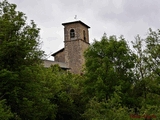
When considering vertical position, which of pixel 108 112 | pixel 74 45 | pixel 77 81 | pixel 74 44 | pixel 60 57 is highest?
pixel 74 44

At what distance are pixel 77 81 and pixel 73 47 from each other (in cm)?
2670

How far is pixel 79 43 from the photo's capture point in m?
62.5

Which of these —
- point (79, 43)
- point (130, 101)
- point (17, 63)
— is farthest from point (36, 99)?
point (79, 43)

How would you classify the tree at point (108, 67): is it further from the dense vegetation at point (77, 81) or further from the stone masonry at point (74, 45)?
the stone masonry at point (74, 45)

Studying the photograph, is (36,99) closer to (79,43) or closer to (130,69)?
(130,69)

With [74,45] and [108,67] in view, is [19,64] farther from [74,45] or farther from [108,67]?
[74,45]

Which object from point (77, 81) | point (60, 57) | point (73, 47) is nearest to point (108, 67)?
point (77, 81)

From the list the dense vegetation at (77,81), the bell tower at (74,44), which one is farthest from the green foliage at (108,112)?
the bell tower at (74,44)

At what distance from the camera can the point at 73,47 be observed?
62.5 m

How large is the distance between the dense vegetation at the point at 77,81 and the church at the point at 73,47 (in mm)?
22640

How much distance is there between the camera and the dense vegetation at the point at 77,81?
811 inches

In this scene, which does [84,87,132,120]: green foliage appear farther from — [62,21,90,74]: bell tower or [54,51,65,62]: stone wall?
[54,51,65,62]: stone wall

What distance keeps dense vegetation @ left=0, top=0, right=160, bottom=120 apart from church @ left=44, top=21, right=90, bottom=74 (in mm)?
22640

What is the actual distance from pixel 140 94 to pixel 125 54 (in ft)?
12.9
